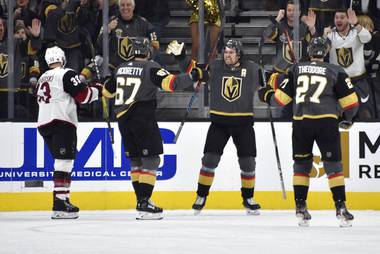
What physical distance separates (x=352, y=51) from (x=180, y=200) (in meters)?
2.19

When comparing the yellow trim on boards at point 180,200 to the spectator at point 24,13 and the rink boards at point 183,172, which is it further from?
the spectator at point 24,13

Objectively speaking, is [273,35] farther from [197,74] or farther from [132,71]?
[132,71]

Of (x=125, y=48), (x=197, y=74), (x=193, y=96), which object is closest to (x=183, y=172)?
(x=193, y=96)

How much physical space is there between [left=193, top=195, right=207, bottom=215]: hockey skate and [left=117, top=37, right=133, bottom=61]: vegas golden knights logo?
170 centimetres

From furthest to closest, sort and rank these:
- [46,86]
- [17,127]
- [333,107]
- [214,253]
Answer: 1. [17,127]
2. [46,86]
3. [333,107]
4. [214,253]

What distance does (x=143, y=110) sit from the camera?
11.0 metres

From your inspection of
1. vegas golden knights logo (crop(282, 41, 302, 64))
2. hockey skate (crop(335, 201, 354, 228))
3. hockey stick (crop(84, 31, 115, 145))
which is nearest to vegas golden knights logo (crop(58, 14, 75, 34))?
hockey stick (crop(84, 31, 115, 145))

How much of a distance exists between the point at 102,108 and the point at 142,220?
1887mm

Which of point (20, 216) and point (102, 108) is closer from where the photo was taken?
point (20, 216)

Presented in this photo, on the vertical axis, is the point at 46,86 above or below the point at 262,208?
above

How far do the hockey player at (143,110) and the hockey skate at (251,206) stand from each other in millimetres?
1070

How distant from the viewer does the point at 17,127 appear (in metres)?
12.2

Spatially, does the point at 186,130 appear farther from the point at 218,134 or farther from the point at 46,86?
the point at 46,86

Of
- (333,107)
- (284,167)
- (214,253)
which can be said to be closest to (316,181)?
(284,167)
